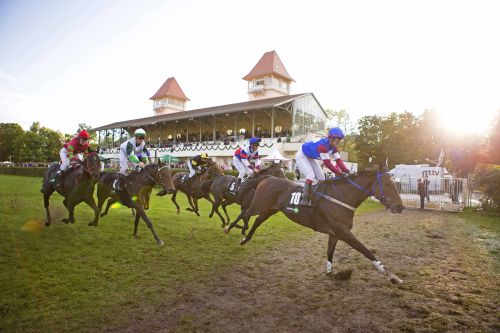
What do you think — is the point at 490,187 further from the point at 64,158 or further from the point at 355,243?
the point at 64,158

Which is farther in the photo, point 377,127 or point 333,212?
point 377,127

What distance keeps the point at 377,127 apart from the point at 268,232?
4913cm

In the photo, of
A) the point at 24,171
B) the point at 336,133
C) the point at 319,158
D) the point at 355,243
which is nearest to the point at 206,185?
the point at 319,158

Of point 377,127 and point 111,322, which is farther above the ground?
point 377,127

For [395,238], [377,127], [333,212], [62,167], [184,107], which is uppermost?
[184,107]

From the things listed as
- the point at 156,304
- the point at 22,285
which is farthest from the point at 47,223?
the point at 156,304

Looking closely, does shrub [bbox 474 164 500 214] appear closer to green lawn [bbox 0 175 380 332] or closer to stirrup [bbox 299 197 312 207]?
green lawn [bbox 0 175 380 332]

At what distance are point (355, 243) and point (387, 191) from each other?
1.22m

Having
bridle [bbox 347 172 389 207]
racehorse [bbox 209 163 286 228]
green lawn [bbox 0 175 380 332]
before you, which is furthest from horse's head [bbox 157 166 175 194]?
bridle [bbox 347 172 389 207]

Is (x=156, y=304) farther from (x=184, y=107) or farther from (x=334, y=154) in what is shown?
(x=184, y=107)

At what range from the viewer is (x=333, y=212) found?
6141 mm

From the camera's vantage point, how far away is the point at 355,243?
225 inches

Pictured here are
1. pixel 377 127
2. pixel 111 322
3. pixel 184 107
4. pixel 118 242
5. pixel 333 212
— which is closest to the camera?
pixel 111 322

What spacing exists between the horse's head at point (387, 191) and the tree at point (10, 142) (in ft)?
307
